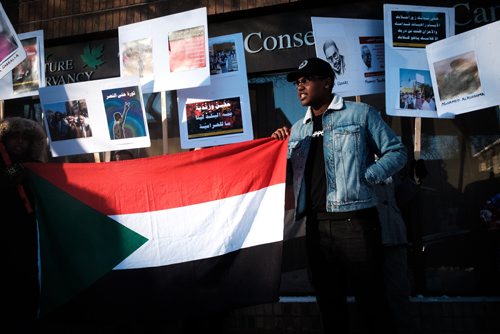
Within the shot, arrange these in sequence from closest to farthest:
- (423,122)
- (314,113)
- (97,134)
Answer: (314,113) < (97,134) < (423,122)

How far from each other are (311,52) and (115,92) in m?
2.03

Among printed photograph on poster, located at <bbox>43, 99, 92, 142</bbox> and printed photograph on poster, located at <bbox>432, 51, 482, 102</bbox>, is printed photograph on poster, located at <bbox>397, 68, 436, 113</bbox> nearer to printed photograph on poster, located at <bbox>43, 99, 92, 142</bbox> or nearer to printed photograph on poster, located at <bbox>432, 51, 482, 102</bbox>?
printed photograph on poster, located at <bbox>432, 51, 482, 102</bbox>

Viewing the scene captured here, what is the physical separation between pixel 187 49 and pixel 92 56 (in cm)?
195

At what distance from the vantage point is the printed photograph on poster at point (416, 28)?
12.4 ft

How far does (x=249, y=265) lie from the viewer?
312 cm

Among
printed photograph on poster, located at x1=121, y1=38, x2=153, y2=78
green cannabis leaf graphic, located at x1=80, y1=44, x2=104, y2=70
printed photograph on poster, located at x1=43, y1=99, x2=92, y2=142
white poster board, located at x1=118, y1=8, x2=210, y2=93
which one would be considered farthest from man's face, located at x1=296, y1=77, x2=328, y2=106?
green cannabis leaf graphic, located at x1=80, y1=44, x2=104, y2=70

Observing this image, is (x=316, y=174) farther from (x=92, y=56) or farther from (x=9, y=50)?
(x=92, y=56)

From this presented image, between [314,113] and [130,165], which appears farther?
[130,165]

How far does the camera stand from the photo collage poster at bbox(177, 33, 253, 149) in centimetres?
398

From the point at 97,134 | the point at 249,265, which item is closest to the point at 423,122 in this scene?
the point at 249,265

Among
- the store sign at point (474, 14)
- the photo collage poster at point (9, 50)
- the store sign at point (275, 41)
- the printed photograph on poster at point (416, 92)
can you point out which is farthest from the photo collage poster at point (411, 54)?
the photo collage poster at point (9, 50)

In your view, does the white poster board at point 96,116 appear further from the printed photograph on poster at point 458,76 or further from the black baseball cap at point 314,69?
the printed photograph on poster at point 458,76

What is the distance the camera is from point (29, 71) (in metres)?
4.36

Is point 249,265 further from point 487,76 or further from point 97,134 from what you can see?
point 487,76
